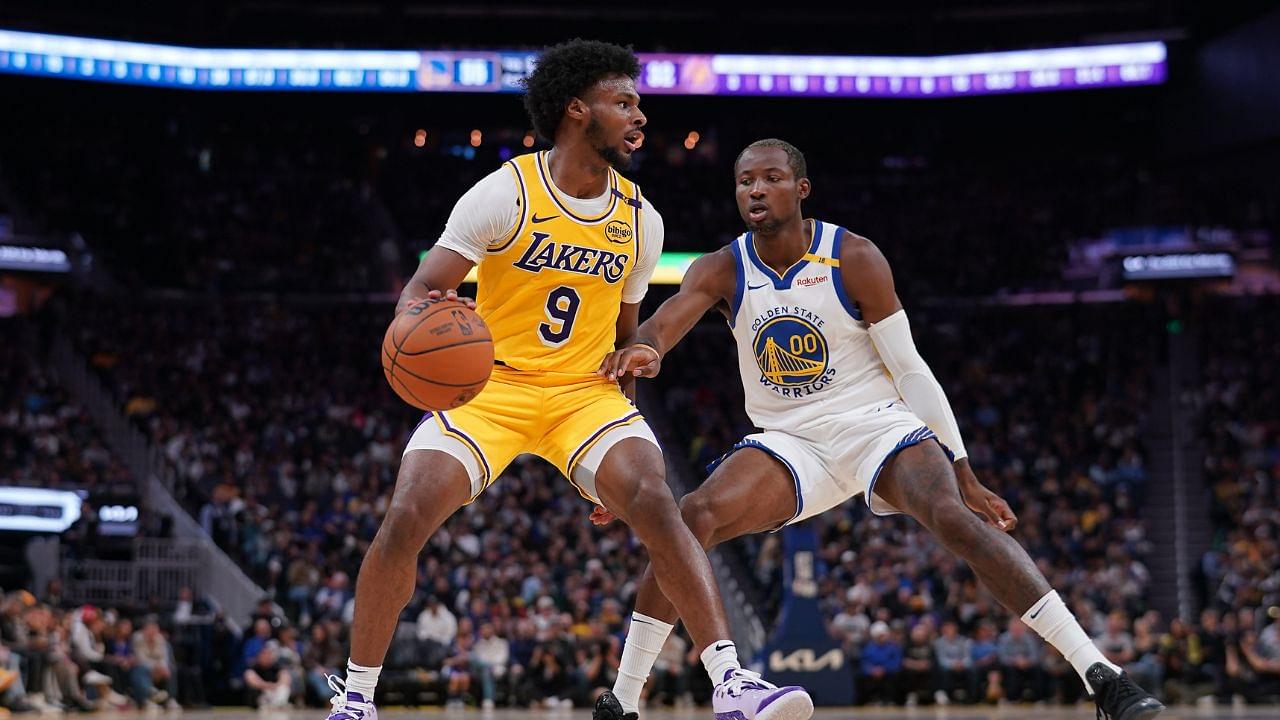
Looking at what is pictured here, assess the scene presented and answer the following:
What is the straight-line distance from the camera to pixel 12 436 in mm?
21078

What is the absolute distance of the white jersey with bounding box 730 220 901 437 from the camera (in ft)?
21.5

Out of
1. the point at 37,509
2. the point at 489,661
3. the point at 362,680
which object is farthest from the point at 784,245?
the point at 37,509

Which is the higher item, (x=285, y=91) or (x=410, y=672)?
(x=285, y=91)

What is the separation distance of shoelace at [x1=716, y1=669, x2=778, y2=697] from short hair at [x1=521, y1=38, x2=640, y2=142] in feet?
8.03

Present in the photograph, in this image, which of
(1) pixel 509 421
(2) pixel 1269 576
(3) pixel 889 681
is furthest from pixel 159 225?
(1) pixel 509 421

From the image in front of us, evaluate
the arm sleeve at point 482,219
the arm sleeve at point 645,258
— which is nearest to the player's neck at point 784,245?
the arm sleeve at point 645,258

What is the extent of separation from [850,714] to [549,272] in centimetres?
904

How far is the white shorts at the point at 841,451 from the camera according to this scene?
6.38 m

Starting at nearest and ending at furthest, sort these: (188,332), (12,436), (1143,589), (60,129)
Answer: (1143,589)
(12,436)
(188,332)
(60,129)

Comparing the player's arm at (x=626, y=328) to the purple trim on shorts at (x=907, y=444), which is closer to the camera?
the player's arm at (x=626, y=328)

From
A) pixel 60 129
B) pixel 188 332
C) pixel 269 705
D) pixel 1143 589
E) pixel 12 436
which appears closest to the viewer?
pixel 269 705

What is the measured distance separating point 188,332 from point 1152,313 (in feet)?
58.6

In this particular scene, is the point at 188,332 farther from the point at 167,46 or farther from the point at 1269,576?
the point at 1269,576

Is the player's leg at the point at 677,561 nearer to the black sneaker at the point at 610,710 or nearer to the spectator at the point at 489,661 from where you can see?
the black sneaker at the point at 610,710
